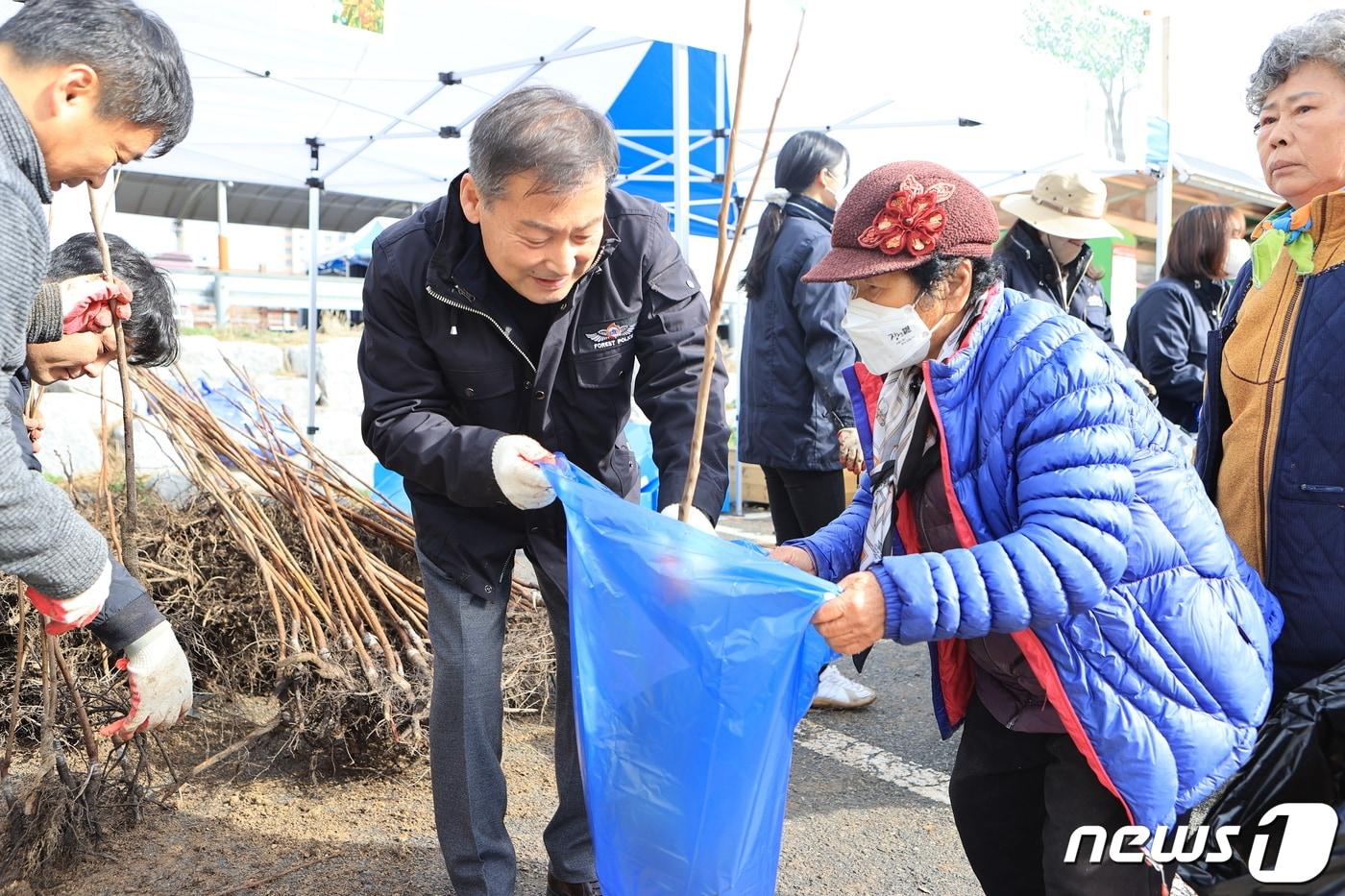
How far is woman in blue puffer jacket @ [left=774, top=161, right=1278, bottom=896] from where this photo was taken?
1298 mm

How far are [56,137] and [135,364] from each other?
1041mm

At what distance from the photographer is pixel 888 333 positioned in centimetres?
155

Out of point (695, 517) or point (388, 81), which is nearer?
point (695, 517)

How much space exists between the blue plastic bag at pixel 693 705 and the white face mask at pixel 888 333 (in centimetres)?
38

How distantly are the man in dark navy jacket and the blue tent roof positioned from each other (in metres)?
4.42

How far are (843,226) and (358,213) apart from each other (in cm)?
2300

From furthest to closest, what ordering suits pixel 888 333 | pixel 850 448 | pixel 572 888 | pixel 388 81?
pixel 388 81 < pixel 850 448 < pixel 572 888 < pixel 888 333

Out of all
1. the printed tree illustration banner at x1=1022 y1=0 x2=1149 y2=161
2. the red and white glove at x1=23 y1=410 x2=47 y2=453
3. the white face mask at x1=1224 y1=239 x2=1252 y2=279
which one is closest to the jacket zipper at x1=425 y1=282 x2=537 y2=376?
the red and white glove at x1=23 y1=410 x2=47 y2=453

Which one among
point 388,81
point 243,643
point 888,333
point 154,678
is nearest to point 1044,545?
point 888,333

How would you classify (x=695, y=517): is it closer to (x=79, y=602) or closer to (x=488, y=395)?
(x=488, y=395)

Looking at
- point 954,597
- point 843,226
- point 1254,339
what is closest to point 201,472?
point 843,226

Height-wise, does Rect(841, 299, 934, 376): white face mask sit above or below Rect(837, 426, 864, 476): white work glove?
above

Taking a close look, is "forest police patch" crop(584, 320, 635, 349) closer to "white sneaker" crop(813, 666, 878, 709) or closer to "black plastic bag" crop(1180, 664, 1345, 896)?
"black plastic bag" crop(1180, 664, 1345, 896)

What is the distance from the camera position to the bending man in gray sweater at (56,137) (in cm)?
121
